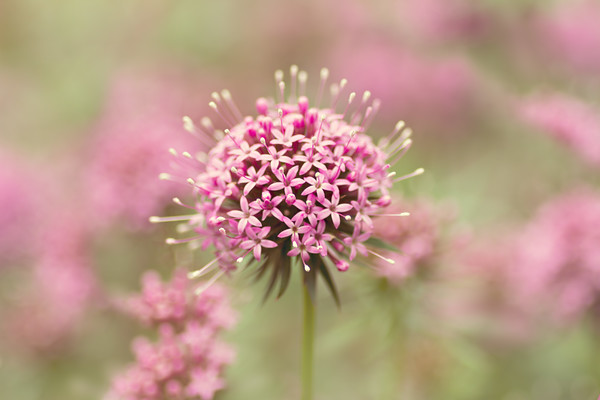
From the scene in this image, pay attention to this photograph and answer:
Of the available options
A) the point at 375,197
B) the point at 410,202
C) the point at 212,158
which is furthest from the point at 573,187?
the point at 212,158

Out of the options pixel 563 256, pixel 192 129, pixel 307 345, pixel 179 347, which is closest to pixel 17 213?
pixel 192 129

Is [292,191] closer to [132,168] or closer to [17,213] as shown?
[132,168]

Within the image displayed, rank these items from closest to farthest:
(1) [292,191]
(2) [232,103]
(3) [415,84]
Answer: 1. (1) [292,191]
2. (2) [232,103]
3. (3) [415,84]

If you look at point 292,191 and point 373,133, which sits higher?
point 373,133

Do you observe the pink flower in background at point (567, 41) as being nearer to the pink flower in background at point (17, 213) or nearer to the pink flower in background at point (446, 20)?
the pink flower in background at point (446, 20)

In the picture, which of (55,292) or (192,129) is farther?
(55,292)

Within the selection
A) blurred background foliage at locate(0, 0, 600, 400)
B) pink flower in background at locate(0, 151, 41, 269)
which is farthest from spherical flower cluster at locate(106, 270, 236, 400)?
pink flower in background at locate(0, 151, 41, 269)
